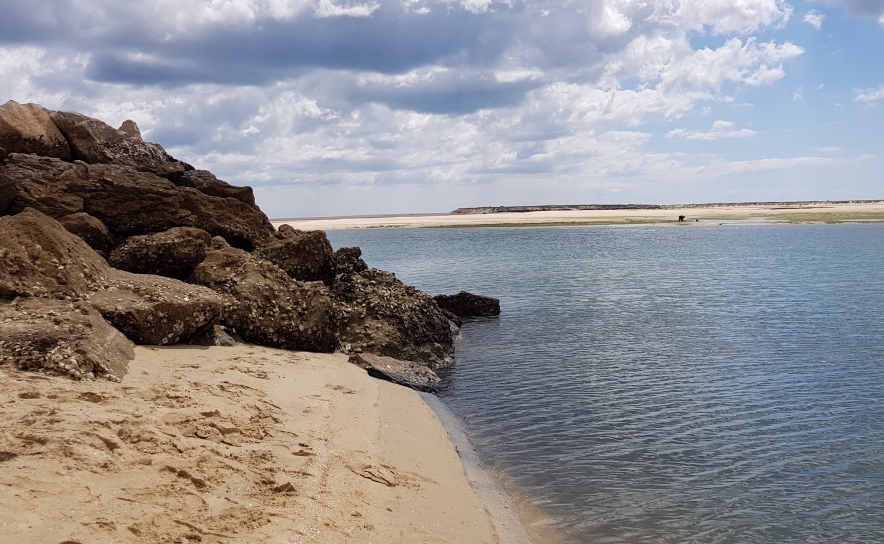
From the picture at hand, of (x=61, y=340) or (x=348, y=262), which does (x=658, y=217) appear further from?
(x=61, y=340)

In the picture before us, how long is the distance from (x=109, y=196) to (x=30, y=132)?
2.44 m

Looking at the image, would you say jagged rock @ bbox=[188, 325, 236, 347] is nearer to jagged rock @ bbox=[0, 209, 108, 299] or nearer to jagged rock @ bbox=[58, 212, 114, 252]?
jagged rock @ bbox=[0, 209, 108, 299]

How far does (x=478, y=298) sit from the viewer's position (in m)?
22.0

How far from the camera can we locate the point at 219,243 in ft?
47.1

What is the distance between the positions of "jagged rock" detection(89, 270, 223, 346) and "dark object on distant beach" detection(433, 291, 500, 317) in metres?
11.5

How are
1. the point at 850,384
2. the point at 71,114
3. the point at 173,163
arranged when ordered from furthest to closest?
1. the point at 173,163
2. the point at 71,114
3. the point at 850,384

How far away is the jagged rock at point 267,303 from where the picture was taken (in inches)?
476

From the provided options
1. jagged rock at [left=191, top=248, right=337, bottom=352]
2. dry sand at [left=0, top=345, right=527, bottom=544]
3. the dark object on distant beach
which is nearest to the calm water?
the dark object on distant beach

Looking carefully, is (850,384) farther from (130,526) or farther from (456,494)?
(130,526)

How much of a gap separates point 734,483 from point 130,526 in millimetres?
6755

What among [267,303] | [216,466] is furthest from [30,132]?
[216,466]

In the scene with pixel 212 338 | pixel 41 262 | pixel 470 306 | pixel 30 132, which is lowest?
pixel 470 306

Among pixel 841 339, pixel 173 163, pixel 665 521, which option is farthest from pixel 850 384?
pixel 173 163

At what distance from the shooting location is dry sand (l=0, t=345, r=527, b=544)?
15.6 ft
